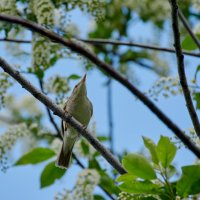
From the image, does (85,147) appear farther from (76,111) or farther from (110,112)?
(110,112)

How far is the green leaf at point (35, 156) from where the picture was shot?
4.20 metres

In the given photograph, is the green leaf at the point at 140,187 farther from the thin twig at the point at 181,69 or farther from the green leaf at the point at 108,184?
the green leaf at the point at 108,184

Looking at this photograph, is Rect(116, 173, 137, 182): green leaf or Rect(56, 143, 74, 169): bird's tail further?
Rect(56, 143, 74, 169): bird's tail

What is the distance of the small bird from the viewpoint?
459 cm

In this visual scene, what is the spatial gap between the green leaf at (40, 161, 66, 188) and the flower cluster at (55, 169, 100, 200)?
0.21m

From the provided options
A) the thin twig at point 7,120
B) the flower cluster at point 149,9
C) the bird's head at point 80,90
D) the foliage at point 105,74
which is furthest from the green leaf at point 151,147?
the thin twig at point 7,120

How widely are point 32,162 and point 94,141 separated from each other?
4.64 ft

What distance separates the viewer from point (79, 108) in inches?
185

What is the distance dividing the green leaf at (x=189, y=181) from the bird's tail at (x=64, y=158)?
1793mm

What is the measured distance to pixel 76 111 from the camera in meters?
4.69

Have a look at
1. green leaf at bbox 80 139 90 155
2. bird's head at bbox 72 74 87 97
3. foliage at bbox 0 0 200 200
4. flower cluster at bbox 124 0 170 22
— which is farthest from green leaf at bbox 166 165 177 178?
flower cluster at bbox 124 0 170 22

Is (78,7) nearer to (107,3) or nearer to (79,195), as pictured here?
(79,195)

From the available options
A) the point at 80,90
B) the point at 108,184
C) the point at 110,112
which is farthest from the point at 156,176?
the point at 110,112

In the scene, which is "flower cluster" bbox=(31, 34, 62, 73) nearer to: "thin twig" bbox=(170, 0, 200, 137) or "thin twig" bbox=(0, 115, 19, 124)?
"thin twig" bbox=(170, 0, 200, 137)
